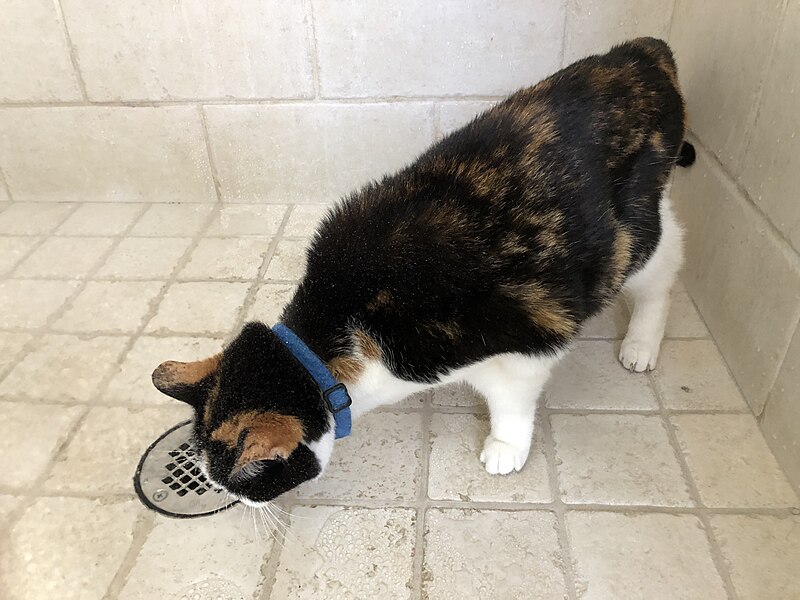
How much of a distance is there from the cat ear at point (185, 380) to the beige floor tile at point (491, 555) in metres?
0.56

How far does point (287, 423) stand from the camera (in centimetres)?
104

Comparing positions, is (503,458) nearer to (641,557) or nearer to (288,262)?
(641,557)

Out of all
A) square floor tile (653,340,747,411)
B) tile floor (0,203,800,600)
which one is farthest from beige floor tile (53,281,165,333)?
square floor tile (653,340,747,411)

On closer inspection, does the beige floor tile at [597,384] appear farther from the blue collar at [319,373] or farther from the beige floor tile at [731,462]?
the blue collar at [319,373]

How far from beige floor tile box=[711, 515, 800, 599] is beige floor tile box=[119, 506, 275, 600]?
0.93 meters

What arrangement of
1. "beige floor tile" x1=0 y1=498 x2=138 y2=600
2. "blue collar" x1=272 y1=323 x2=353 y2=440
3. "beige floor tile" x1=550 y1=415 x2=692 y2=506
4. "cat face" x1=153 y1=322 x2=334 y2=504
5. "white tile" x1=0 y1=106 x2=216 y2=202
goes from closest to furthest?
"cat face" x1=153 y1=322 x2=334 y2=504
"blue collar" x1=272 y1=323 x2=353 y2=440
"beige floor tile" x1=0 y1=498 x2=138 y2=600
"beige floor tile" x1=550 y1=415 x2=692 y2=506
"white tile" x1=0 y1=106 x2=216 y2=202

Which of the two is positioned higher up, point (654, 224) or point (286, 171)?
point (654, 224)

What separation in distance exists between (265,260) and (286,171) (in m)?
0.47

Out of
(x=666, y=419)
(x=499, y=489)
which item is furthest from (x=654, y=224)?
(x=499, y=489)

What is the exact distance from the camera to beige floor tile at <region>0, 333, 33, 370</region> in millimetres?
1805

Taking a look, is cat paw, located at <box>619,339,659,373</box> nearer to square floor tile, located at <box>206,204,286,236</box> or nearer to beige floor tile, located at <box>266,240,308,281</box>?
beige floor tile, located at <box>266,240,308,281</box>

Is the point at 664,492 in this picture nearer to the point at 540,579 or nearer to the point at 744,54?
the point at 540,579

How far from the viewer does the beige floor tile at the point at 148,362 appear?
167 cm

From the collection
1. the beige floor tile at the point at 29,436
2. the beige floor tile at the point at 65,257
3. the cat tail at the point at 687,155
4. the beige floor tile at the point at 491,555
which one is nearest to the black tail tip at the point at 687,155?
the cat tail at the point at 687,155
